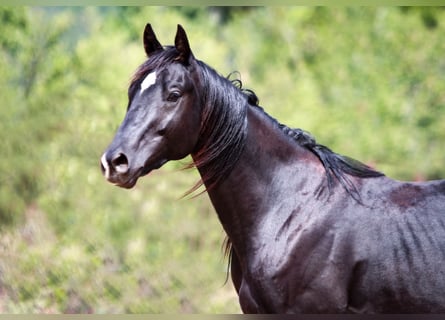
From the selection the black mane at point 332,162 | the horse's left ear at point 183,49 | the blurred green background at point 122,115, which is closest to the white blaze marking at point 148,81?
the horse's left ear at point 183,49

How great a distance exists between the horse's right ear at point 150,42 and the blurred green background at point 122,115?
120 inches

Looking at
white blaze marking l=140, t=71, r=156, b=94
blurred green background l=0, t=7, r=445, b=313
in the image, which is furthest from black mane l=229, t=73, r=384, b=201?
blurred green background l=0, t=7, r=445, b=313

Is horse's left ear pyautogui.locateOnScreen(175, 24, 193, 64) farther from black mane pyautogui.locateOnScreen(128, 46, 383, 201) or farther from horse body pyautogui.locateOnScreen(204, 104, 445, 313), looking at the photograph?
horse body pyautogui.locateOnScreen(204, 104, 445, 313)

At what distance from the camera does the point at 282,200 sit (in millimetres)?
3666

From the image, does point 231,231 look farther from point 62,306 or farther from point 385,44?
point 385,44

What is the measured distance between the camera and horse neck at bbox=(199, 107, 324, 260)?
3648 mm

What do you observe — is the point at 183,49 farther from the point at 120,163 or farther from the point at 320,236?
the point at 320,236

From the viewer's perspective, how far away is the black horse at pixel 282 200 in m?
3.46

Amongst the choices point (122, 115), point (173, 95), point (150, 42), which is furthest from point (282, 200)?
point (122, 115)

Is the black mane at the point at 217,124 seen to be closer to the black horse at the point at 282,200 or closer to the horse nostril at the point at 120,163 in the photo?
the black horse at the point at 282,200

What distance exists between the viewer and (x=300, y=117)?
10.2 meters

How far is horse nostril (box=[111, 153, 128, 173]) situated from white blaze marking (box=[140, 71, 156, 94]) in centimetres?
32

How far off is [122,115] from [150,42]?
5.36m

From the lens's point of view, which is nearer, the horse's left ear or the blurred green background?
the horse's left ear
